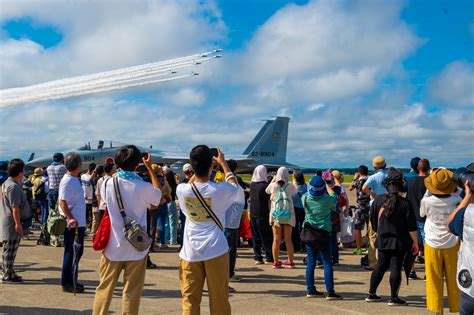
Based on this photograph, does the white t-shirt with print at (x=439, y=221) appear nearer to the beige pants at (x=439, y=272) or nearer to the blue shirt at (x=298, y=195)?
the beige pants at (x=439, y=272)

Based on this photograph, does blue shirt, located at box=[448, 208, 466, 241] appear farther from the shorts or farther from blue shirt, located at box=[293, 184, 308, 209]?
blue shirt, located at box=[293, 184, 308, 209]

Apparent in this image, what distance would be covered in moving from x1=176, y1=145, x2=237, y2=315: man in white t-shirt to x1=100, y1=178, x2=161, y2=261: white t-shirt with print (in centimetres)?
46

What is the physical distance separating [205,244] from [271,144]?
40390 mm

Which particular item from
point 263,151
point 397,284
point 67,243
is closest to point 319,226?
point 397,284

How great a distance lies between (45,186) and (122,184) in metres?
9.16

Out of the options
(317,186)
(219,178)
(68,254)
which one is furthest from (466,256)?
(68,254)

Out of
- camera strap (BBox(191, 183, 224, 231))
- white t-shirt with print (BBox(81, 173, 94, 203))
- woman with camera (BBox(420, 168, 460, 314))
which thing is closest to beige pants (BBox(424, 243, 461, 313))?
woman with camera (BBox(420, 168, 460, 314))

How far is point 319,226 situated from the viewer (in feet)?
23.2

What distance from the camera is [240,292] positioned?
732 centimetres

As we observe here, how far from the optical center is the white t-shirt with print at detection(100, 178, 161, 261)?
4746mm

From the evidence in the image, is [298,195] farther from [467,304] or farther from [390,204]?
[467,304]

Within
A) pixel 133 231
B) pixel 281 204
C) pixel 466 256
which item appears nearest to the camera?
pixel 466 256

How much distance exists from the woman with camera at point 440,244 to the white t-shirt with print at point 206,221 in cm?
266

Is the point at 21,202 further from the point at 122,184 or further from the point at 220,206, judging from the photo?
the point at 220,206
